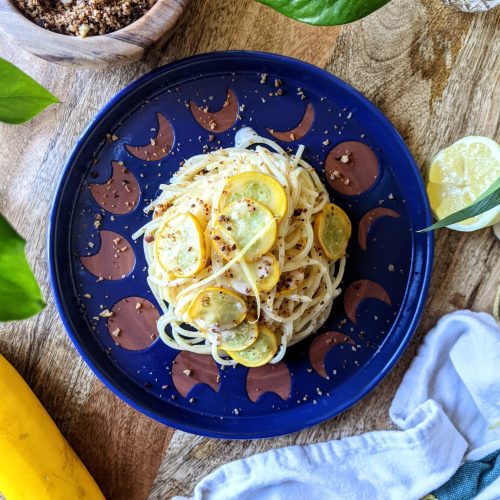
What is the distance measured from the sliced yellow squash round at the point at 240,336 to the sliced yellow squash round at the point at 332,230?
0.30 meters

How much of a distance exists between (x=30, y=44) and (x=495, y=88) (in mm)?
1375

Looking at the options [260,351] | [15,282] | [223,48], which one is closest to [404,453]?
[260,351]

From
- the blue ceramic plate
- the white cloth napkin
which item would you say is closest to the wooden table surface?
the white cloth napkin

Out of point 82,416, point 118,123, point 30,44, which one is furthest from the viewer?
point 82,416

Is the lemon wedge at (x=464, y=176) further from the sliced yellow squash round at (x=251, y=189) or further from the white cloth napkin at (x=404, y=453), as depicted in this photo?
the sliced yellow squash round at (x=251, y=189)

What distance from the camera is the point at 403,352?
1811 millimetres

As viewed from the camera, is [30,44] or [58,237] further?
[58,237]

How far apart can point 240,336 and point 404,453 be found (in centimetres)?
70

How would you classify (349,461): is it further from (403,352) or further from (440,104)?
(440,104)

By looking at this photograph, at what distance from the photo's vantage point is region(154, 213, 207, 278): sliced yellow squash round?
1531 millimetres

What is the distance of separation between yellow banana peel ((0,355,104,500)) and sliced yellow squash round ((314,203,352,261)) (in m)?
1.00

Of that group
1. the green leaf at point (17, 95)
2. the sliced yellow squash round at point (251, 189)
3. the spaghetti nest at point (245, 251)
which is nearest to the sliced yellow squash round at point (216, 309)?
the spaghetti nest at point (245, 251)

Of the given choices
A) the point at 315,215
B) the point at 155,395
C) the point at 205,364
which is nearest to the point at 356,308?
the point at 315,215

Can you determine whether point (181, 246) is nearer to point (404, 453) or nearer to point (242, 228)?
point (242, 228)
